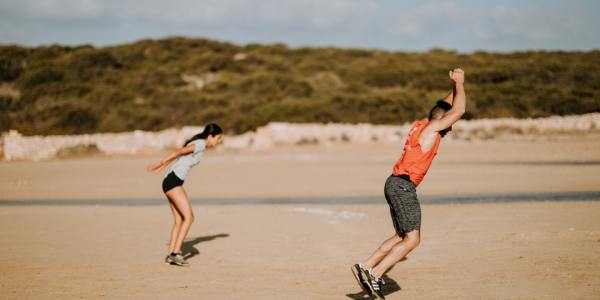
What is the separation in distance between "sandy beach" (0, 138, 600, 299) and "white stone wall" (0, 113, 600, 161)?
30.8 ft

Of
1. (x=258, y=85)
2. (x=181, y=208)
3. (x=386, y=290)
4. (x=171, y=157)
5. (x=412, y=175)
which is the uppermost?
(x=258, y=85)

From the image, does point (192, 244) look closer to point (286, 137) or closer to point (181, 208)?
point (181, 208)

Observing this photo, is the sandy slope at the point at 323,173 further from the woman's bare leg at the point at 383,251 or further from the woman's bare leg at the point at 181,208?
the woman's bare leg at the point at 383,251

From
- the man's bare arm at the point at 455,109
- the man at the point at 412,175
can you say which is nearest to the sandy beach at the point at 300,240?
the man at the point at 412,175

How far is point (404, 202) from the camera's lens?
693cm

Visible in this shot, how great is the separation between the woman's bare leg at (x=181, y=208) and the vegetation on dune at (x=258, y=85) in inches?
1149

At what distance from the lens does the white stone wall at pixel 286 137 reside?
32531 millimetres

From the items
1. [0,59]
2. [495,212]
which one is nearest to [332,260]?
[495,212]

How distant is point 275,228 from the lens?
12.7 meters

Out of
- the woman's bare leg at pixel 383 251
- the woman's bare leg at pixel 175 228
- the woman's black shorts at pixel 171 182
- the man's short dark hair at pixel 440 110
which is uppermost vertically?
the man's short dark hair at pixel 440 110

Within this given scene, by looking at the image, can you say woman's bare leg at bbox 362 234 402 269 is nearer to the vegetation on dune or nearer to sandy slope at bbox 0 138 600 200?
sandy slope at bbox 0 138 600 200

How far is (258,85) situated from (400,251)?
151 feet

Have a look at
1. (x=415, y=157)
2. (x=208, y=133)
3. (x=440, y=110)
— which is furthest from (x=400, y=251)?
(x=208, y=133)

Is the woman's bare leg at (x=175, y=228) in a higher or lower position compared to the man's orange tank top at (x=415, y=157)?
lower
